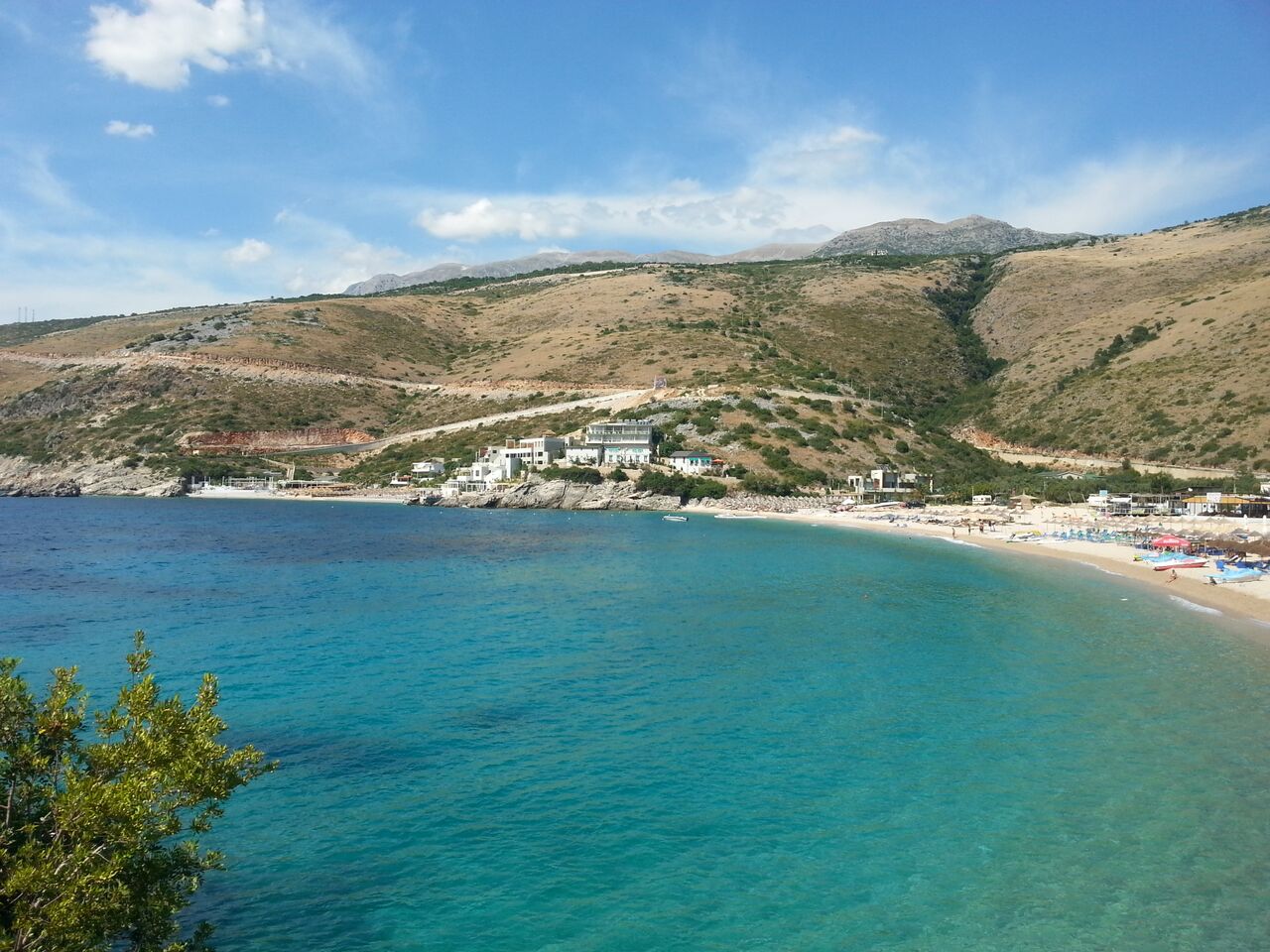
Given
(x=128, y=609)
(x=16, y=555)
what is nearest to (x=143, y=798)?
(x=128, y=609)

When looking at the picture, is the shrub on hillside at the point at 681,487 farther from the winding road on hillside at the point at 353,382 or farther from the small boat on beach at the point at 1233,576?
the small boat on beach at the point at 1233,576

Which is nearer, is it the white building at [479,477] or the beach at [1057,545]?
the beach at [1057,545]

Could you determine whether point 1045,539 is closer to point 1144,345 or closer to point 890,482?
point 890,482

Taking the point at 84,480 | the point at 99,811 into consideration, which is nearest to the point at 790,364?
the point at 84,480

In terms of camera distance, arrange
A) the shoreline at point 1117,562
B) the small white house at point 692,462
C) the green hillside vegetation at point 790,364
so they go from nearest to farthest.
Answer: the shoreline at point 1117,562
the green hillside vegetation at point 790,364
the small white house at point 692,462

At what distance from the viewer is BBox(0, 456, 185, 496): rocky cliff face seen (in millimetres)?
102125

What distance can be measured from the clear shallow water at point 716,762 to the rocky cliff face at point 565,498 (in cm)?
5095

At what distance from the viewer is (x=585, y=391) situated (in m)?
119

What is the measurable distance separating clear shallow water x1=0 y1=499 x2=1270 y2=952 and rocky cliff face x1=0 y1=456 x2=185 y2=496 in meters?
72.3

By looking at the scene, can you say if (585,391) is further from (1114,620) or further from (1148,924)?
(1148,924)

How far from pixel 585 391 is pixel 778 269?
73.8 meters

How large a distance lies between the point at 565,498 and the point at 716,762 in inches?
2922

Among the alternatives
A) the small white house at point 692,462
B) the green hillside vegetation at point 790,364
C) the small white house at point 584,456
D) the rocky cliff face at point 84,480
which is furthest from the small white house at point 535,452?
the rocky cliff face at point 84,480

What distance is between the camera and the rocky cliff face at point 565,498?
291ft
